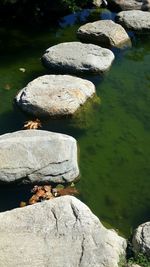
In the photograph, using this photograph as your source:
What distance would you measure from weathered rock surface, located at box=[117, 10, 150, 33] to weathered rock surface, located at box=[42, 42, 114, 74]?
9.99ft

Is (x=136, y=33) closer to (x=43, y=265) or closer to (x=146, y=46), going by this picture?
(x=146, y=46)

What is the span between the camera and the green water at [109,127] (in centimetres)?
747

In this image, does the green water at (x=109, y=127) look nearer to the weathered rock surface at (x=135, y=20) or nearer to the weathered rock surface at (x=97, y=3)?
the weathered rock surface at (x=135, y=20)

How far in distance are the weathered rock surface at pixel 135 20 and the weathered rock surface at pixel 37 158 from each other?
725cm

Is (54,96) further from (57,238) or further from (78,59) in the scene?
(57,238)

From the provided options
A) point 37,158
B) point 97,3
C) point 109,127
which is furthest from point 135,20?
point 37,158

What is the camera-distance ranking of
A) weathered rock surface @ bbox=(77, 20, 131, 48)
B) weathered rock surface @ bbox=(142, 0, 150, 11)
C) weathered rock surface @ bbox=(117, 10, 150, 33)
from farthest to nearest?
1. weathered rock surface @ bbox=(142, 0, 150, 11)
2. weathered rock surface @ bbox=(117, 10, 150, 33)
3. weathered rock surface @ bbox=(77, 20, 131, 48)

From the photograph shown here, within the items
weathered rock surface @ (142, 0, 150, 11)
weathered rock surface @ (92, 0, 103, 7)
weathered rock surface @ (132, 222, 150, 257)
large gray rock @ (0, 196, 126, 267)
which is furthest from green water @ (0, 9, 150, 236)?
weathered rock surface @ (92, 0, 103, 7)

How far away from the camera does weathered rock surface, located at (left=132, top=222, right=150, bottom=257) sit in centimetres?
608

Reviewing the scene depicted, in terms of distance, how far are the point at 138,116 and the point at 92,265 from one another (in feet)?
15.6

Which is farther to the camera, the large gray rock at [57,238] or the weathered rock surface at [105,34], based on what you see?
the weathered rock surface at [105,34]

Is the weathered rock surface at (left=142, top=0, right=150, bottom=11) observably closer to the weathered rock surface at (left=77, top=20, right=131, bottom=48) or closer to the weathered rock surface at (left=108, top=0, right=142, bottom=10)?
the weathered rock surface at (left=108, top=0, right=142, bottom=10)

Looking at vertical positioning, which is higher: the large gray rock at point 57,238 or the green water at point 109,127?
the large gray rock at point 57,238

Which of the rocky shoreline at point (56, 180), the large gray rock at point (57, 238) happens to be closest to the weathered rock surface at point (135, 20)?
the rocky shoreline at point (56, 180)
